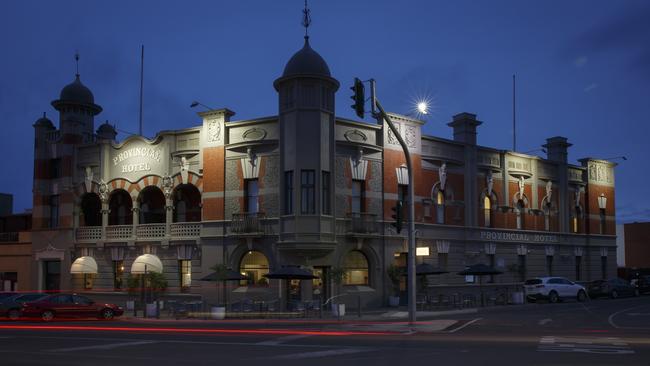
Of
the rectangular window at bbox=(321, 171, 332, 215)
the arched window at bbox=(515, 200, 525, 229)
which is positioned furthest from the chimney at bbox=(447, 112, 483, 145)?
the rectangular window at bbox=(321, 171, 332, 215)

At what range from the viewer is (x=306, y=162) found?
114ft

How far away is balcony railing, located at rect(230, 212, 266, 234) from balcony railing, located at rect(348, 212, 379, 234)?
15.2 feet

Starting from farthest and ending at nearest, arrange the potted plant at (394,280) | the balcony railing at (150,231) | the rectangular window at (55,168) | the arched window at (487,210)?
1. the arched window at (487,210)
2. the rectangular window at (55,168)
3. the balcony railing at (150,231)
4. the potted plant at (394,280)

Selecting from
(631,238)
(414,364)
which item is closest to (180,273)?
(414,364)

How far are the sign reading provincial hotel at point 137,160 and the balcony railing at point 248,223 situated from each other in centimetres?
654

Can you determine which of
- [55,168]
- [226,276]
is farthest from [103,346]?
[55,168]

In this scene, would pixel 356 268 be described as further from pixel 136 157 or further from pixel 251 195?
pixel 136 157

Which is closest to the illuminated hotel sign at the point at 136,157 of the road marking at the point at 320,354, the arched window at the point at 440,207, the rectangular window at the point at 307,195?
the rectangular window at the point at 307,195

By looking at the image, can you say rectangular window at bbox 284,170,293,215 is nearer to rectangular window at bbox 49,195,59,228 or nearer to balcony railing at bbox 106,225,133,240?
balcony railing at bbox 106,225,133,240

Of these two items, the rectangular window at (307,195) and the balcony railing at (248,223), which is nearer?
the rectangular window at (307,195)

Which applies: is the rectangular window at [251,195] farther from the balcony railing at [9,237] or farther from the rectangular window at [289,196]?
the balcony railing at [9,237]

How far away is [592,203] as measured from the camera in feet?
176

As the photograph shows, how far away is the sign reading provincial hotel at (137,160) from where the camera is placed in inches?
1599

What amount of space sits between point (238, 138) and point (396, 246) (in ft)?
34.6
